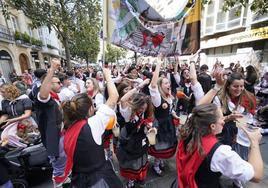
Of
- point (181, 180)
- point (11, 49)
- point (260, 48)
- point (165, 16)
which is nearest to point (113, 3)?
point (165, 16)

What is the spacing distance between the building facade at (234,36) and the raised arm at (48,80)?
12.8 meters

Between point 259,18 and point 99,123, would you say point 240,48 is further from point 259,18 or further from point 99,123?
point 99,123

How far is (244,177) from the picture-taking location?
1466mm

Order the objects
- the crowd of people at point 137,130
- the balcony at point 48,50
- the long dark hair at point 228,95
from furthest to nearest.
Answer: the balcony at point 48,50
the long dark hair at point 228,95
the crowd of people at point 137,130

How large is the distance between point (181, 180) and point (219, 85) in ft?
4.66

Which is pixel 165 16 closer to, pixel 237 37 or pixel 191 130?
pixel 191 130

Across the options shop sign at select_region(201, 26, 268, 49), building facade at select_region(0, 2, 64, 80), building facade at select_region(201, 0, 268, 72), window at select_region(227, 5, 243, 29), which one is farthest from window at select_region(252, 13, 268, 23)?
building facade at select_region(0, 2, 64, 80)

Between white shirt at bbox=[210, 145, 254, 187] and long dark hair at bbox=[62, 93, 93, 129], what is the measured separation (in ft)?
3.95

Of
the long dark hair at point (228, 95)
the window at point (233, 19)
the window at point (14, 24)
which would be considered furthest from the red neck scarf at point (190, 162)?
the window at point (14, 24)

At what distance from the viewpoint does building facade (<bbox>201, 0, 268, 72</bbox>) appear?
14.8 metres

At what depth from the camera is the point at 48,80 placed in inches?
84.5

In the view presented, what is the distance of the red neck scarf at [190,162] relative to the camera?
1.56 m

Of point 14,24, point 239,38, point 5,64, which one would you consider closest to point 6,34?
point 5,64

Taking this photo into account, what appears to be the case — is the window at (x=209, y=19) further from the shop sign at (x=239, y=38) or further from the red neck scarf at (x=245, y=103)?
the red neck scarf at (x=245, y=103)
